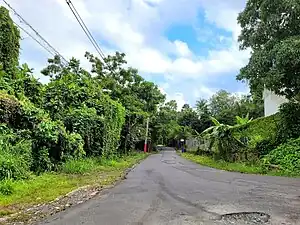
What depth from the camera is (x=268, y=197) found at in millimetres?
8891

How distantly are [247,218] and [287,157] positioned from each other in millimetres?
12260

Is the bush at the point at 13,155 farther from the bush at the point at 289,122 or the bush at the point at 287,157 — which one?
the bush at the point at 289,122

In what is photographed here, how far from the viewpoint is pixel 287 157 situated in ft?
57.6

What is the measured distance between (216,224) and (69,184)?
671 cm

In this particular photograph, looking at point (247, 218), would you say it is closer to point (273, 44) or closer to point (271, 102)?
point (273, 44)

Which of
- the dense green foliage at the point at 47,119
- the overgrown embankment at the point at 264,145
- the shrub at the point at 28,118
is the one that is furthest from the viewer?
the overgrown embankment at the point at 264,145

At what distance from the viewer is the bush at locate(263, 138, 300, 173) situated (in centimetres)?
1672

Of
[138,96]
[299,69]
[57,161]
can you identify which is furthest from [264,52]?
[138,96]

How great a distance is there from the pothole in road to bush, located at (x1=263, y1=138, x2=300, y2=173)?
10.5 m

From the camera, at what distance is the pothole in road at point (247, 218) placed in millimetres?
6043

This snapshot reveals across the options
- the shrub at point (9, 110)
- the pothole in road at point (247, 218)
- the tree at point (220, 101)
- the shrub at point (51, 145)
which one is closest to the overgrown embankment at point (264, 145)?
the shrub at point (51, 145)

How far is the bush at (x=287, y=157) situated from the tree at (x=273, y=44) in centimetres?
283

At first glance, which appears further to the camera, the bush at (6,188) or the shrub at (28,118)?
the shrub at (28,118)

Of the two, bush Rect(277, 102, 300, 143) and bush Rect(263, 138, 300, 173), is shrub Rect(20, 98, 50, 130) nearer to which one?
bush Rect(263, 138, 300, 173)
